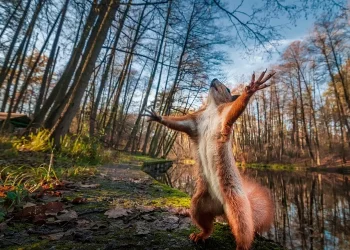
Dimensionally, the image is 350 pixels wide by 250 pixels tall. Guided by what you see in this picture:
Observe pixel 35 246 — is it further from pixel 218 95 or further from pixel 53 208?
pixel 218 95

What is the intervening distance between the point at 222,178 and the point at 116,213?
124 centimetres

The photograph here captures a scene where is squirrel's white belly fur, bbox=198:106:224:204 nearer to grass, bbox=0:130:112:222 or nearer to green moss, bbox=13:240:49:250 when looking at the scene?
green moss, bbox=13:240:49:250

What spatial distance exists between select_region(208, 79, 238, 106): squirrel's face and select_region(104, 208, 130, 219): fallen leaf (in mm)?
1361

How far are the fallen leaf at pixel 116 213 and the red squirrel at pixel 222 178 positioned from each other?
0.80m

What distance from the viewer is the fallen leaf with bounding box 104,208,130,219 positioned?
2.28m

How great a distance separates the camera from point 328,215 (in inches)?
256

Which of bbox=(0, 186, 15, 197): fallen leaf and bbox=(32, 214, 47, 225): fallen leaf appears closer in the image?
bbox=(32, 214, 47, 225): fallen leaf

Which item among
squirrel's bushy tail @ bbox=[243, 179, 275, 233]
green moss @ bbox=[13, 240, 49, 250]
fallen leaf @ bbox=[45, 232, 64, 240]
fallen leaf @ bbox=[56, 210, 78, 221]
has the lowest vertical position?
green moss @ bbox=[13, 240, 49, 250]

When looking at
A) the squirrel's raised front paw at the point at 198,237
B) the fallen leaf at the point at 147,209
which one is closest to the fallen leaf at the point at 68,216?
the fallen leaf at the point at 147,209

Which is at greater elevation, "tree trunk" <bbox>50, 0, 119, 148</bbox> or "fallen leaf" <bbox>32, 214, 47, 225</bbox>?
"tree trunk" <bbox>50, 0, 119, 148</bbox>

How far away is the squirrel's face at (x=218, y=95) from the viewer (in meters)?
2.03

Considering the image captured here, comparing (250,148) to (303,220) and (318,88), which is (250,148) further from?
(303,220)

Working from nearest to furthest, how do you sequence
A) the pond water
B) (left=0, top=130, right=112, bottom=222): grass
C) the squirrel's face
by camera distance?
1. the squirrel's face
2. (left=0, top=130, right=112, bottom=222): grass
3. the pond water

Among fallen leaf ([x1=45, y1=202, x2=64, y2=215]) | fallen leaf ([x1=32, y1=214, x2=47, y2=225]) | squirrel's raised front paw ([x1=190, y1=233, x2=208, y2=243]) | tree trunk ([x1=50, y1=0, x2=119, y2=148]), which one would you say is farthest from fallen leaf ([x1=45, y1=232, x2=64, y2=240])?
tree trunk ([x1=50, y1=0, x2=119, y2=148])
